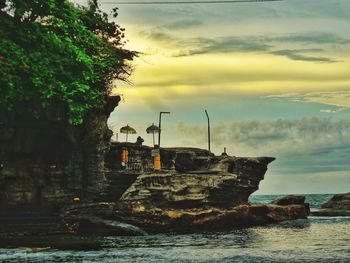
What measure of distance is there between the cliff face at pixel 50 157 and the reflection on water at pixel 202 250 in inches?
251

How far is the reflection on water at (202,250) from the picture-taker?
23625mm

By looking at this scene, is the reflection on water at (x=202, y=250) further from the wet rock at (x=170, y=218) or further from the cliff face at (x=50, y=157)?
the cliff face at (x=50, y=157)


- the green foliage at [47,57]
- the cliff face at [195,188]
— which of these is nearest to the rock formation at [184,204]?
the cliff face at [195,188]

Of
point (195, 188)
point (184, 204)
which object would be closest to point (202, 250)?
point (184, 204)

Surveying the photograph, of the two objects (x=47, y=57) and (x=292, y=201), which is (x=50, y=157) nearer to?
(x=47, y=57)

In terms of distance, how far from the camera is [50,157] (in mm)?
40062

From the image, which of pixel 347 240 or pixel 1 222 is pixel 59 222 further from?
pixel 347 240

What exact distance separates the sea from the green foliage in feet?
26.8

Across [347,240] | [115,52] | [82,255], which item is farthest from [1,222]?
[347,240]

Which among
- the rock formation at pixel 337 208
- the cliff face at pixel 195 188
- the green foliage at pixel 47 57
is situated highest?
the green foliage at pixel 47 57

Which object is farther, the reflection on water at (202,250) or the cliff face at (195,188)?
the cliff face at (195,188)

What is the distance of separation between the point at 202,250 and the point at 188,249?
801 mm

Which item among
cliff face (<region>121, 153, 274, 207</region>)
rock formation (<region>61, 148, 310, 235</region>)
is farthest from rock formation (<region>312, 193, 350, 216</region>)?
cliff face (<region>121, 153, 274, 207</region>)

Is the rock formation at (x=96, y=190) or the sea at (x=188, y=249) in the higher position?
the rock formation at (x=96, y=190)
